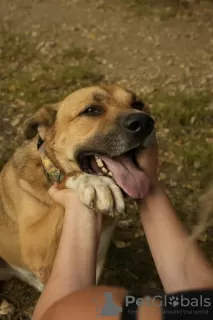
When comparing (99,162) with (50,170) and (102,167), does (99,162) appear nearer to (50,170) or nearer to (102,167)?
(102,167)

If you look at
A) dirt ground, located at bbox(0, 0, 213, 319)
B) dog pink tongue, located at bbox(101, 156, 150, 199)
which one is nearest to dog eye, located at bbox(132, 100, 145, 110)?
dog pink tongue, located at bbox(101, 156, 150, 199)

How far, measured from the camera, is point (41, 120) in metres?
2.78

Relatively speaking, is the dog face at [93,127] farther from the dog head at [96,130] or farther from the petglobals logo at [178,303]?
the petglobals logo at [178,303]

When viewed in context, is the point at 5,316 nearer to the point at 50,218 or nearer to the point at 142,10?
the point at 50,218

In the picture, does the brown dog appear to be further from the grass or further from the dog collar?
the grass

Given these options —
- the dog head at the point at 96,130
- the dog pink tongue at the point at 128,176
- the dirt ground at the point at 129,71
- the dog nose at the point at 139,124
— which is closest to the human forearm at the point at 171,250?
the dog pink tongue at the point at 128,176

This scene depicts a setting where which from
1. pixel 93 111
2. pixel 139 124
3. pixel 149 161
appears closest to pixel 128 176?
pixel 149 161

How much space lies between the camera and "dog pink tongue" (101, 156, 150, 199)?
87.3 inches

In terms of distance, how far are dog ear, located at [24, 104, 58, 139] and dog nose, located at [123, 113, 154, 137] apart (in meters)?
0.61

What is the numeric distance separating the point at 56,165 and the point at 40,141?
0.27 metres

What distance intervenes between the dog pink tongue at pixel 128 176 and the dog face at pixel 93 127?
4cm

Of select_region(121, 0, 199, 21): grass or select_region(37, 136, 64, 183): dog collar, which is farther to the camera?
select_region(121, 0, 199, 21): grass

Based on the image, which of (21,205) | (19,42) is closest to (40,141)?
(21,205)

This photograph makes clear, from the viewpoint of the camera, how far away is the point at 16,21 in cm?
658
